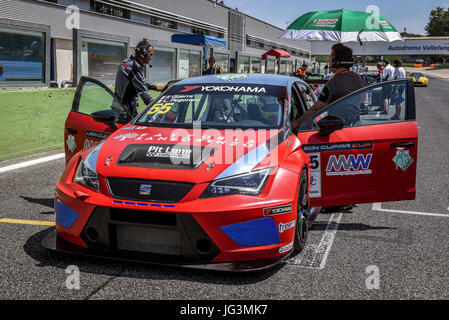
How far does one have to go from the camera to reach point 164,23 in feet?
112

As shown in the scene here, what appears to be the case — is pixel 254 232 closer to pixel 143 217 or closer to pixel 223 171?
pixel 223 171

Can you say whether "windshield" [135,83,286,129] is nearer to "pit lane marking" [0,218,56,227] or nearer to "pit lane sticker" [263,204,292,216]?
"pit lane sticker" [263,204,292,216]

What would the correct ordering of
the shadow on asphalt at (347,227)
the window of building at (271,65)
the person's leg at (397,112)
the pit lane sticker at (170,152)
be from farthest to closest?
the window of building at (271,65) < the shadow on asphalt at (347,227) < the person's leg at (397,112) < the pit lane sticker at (170,152)

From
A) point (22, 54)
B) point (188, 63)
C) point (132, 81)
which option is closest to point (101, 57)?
point (22, 54)

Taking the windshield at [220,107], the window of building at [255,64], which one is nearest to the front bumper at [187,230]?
the windshield at [220,107]

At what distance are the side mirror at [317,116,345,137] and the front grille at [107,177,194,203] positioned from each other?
4.93 feet

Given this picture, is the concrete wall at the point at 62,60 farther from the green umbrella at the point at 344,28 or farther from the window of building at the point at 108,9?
the green umbrella at the point at 344,28

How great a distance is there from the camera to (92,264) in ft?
11.6

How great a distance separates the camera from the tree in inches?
6201

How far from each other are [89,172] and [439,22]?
176544 mm

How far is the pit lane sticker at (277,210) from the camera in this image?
320cm

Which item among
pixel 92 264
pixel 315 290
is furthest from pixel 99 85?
pixel 315 290
